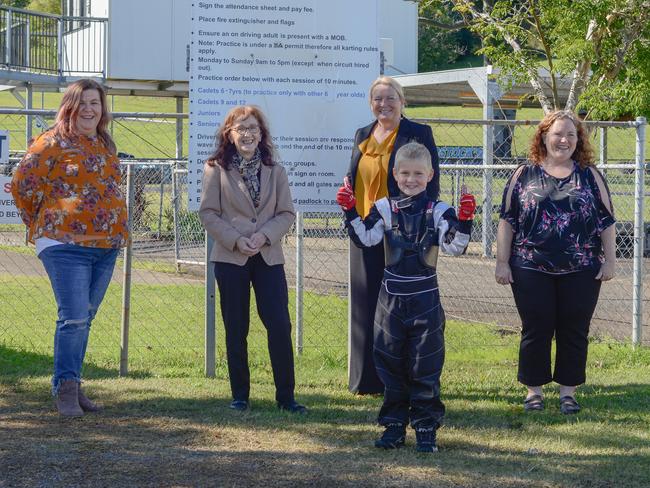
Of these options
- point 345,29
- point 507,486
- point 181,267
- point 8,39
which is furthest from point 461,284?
point 8,39

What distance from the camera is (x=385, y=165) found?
21.2ft

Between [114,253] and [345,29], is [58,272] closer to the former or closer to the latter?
[114,253]

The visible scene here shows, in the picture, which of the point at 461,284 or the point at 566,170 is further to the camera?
the point at 461,284

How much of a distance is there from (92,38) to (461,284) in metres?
12.3

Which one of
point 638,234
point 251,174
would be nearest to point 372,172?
point 251,174

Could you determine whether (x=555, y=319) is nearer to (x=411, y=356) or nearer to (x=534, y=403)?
(x=534, y=403)

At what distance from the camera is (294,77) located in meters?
7.24

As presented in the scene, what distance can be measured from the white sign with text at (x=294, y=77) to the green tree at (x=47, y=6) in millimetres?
50847

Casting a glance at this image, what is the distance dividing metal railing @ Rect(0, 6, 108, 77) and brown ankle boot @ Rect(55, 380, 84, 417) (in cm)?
1539

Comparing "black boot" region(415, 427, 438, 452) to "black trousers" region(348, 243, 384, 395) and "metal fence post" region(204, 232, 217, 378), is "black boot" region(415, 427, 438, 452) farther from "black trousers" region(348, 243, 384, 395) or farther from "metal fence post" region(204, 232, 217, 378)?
"metal fence post" region(204, 232, 217, 378)

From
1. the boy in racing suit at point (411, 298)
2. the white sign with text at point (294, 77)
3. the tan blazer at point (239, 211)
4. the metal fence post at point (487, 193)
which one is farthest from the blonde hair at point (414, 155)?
the metal fence post at point (487, 193)

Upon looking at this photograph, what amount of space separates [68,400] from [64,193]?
1.22 metres

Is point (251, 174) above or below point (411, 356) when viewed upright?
above

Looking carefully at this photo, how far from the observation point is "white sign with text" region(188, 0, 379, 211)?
707cm
